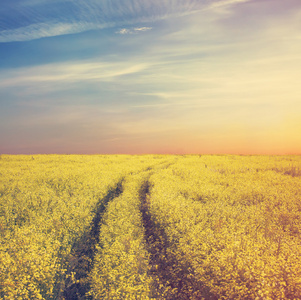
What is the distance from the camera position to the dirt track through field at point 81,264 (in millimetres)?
9745

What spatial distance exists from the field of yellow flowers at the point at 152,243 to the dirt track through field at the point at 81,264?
0.05 metres

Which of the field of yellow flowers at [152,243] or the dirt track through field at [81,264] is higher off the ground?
the field of yellow flowers at [152,243]

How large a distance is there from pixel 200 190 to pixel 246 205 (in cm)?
374

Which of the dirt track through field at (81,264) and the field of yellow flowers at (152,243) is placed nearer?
the field of yellow flowers at (152,243)

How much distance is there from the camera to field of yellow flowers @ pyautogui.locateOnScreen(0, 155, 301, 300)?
7.85 m

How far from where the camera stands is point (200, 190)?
18.5 metres

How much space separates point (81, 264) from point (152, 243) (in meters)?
3.74

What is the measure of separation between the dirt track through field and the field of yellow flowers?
5cm

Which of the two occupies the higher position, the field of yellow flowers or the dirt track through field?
the field of yellow flowers

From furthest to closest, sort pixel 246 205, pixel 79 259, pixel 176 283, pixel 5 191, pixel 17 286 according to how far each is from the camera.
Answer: pixel 5 191
pixel 246 205
pixel 79 259
pixel 176 283
pixel 17 286

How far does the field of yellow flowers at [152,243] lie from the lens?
7848 mm

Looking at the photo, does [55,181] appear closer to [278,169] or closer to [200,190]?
[200,190]

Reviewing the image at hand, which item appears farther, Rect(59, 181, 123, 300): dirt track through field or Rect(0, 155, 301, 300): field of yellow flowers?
Rect(59, 181, 123, 300): dirt track through field

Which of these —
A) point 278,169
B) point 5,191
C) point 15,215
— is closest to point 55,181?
point 5,191
